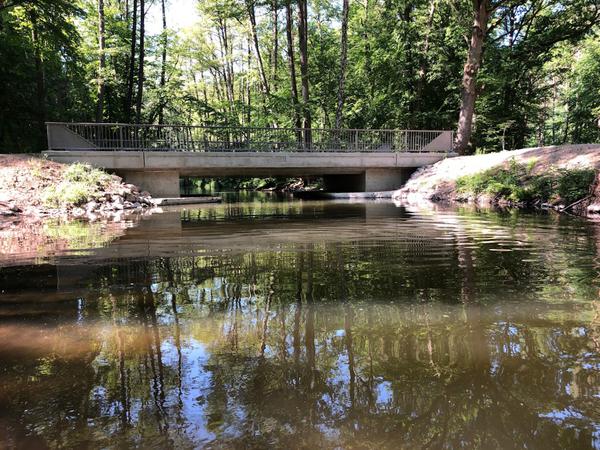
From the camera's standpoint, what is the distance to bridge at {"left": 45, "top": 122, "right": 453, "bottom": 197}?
19.0m

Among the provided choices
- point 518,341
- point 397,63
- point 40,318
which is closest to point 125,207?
point 40,318

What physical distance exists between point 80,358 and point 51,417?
0.78 metres

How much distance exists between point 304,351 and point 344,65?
2314 cm

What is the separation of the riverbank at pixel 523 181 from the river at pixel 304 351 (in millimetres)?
→ 8848

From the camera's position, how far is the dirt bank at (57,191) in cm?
1473

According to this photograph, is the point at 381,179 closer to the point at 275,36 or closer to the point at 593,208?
the point at 593,208

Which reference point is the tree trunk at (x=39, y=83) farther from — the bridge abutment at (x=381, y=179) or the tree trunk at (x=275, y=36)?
the bridge abutment at (x=381, y=179)

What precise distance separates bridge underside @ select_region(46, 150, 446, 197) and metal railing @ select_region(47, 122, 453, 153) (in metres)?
0.60

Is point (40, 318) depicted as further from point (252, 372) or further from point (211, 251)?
point (211, 251)

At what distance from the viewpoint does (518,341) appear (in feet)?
10.4

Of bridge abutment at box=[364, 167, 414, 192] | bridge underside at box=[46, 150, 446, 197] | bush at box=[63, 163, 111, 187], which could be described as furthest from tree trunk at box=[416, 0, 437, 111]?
bush at box=[63, 163, 111, 187]

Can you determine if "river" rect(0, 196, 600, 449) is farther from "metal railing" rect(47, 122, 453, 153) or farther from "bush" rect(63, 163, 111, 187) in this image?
"metal railing" rect(47, 122, 453, 153)

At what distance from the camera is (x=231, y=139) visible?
21.2 metres

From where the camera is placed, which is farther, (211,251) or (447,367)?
(211,251)
